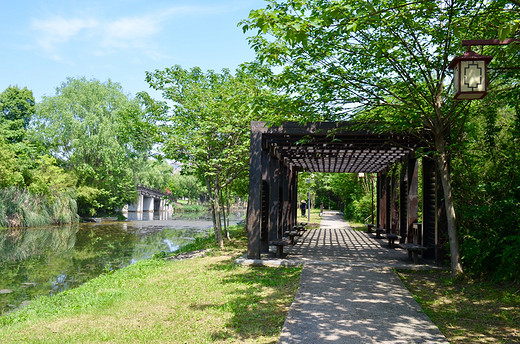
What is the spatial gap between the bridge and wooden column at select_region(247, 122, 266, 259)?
40.0 metres

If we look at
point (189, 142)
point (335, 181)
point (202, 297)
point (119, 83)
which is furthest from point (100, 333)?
point (119, 83)

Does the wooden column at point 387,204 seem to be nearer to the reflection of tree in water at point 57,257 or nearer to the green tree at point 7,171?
the reflection of tree in water at point 57,257

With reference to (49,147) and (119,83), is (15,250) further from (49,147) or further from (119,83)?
(119,83)

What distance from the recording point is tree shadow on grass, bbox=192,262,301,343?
479cm

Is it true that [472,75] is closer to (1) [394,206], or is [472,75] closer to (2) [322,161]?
(2) [322,161]

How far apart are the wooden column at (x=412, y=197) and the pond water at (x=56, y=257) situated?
9.26 metres

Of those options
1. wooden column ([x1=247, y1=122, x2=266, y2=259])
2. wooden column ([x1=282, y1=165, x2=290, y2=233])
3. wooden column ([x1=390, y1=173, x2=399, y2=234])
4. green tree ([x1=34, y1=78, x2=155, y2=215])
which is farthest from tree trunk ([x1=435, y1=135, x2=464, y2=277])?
green tree ([x1=34, y1=78, x2=155, y2=215])

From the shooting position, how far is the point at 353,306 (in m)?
5.77

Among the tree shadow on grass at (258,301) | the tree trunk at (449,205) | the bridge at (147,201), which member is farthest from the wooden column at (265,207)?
the bridge at (147,201)

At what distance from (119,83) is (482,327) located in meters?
38.2

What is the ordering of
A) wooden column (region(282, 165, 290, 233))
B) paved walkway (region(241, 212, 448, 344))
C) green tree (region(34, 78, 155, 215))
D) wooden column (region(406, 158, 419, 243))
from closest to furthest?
paved walkway (region(241, 212, 448, 344)) < wooden column (region(406, 158, 419, 243)) < wooden column (region(282, 165, 290, 233)) < green tree (region(34, 78, 155, 215))

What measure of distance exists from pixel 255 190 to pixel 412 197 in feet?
17.9

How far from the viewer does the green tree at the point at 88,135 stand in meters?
33.0

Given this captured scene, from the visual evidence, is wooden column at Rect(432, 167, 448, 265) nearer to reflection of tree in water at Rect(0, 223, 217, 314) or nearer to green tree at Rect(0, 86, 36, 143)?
reflection of tree in water at Rect(0, 223, 217, 314)
